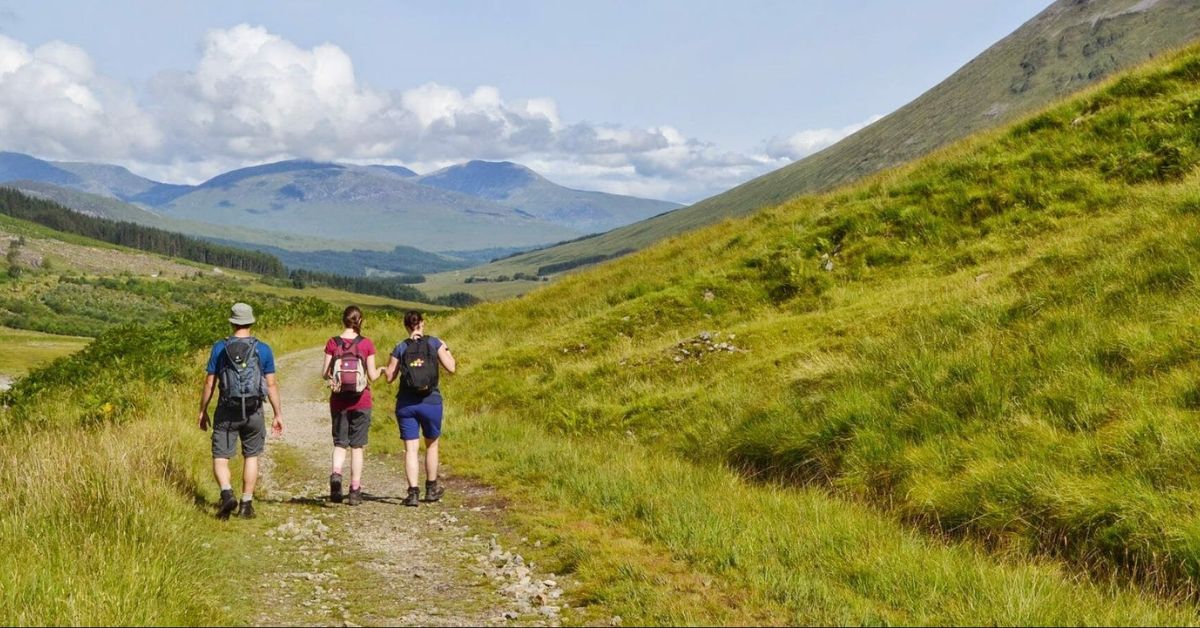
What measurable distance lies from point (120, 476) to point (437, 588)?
4.40 metres

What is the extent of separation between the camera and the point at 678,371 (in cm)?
1631

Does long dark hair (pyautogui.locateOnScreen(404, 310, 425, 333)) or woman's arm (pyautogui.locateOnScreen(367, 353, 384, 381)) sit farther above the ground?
long dark hair (pyautogui.locateOnScreen(404, 310, 425, 333))

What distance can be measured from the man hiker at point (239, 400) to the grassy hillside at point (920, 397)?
12.6ft

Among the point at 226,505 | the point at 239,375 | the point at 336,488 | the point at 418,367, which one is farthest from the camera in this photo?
the point at 336,488

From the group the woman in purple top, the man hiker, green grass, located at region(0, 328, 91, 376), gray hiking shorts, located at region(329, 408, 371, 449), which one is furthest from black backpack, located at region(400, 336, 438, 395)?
green grass, located at region(0, 328, 91, 376)

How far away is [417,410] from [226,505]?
2.86m

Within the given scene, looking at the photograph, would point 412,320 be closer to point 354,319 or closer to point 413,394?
point 354,319

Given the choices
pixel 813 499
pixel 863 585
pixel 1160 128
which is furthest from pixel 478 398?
pixel 1160 128

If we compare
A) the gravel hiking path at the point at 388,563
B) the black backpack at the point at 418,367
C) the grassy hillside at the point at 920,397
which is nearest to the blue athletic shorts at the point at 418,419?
the black backpack at the point at 418,367

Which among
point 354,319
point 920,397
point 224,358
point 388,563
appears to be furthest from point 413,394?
point 920,397

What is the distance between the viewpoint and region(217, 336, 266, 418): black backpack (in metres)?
10.1

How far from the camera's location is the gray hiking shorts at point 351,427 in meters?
11.3

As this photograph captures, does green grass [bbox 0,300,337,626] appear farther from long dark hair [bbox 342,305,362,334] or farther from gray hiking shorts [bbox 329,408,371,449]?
long dark hair [bbox 342,305,362,334]

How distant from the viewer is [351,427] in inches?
445
